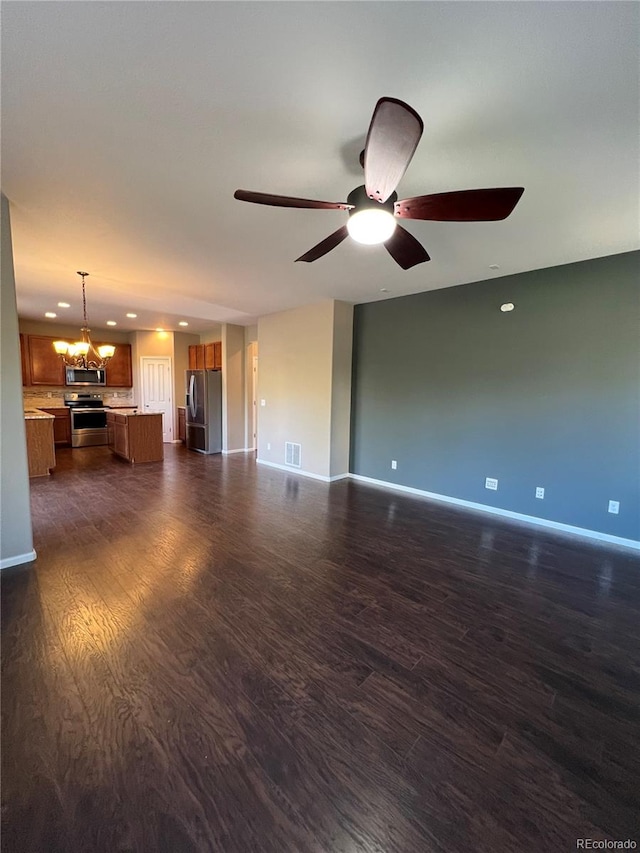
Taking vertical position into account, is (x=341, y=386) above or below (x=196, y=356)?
below

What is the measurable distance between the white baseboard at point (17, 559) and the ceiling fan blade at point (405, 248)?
3585 mm

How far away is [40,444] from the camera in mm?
5145

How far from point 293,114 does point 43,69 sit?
3.42 feet

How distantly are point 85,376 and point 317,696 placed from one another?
335 inches

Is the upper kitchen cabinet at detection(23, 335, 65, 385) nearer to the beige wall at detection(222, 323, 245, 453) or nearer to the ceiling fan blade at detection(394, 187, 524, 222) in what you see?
the beige wall at detection(222, 323, 245, 453)

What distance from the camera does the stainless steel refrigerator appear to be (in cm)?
689

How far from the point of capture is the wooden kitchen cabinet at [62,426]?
7.39 meters

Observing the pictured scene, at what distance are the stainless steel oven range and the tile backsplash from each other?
20 cm

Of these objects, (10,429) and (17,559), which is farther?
(17,559)

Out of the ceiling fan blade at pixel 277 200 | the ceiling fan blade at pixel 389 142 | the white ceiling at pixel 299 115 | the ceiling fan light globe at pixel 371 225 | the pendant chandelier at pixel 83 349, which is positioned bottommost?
the pendant chandelier at pixel 83 349

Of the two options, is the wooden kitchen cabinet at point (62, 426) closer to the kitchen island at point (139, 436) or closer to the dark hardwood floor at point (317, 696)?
the kitchen island at point (139, 436)

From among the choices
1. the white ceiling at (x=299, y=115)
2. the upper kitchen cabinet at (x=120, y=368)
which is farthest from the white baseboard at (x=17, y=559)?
the upper kitchen cabinet at (x=120, y=368)

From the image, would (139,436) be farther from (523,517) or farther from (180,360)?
(523,517)

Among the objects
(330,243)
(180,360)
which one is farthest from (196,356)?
(330,243)
